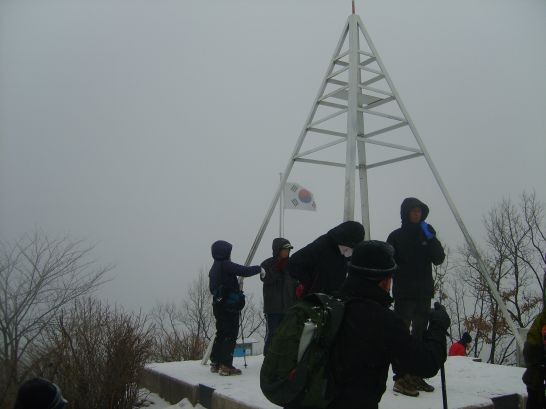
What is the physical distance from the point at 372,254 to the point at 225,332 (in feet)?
12.6

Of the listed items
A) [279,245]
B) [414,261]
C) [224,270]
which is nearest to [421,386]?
[414,261]

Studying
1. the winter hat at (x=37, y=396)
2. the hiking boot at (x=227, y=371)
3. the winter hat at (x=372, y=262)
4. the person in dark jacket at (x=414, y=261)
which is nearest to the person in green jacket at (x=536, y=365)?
the person in dark jacket at (x=414, y=261)

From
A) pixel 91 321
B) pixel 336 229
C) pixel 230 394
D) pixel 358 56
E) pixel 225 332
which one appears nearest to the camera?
pixel 336 229

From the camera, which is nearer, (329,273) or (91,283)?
(329,273)

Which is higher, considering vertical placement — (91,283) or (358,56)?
(358,56)

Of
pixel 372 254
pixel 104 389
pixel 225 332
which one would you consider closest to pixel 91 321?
pixel 104 389

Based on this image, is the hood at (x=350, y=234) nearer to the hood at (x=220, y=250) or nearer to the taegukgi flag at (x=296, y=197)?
the hood at (x=220, y=250)

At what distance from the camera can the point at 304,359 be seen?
2.09m

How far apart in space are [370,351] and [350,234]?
1.56m

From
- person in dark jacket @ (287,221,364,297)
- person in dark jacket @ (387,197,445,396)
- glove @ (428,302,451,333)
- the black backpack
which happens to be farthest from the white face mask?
the black backpack

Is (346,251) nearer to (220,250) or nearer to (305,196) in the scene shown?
(220,250)

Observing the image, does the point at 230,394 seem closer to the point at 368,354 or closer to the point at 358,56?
the point at 368,354

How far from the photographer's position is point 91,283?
365 inches

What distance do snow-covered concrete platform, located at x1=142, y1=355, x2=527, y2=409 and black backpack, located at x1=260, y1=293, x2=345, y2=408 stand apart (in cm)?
198
